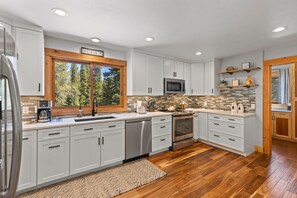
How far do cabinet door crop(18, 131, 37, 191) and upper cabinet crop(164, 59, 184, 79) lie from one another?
10.00 feet

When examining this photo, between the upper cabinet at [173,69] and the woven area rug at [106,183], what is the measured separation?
2.38 metres

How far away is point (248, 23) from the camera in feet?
6.81

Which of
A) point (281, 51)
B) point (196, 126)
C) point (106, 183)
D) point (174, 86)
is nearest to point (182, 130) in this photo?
point (196, 126)

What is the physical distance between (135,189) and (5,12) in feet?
9.57

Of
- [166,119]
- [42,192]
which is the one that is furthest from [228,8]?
A: [42,192]

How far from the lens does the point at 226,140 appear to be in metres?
3.42

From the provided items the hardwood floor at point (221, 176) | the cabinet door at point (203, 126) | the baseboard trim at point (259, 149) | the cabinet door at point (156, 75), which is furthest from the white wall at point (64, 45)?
the baseboard trim at point (259, 149)

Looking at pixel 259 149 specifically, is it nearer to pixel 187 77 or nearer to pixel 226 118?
pixel 226 118

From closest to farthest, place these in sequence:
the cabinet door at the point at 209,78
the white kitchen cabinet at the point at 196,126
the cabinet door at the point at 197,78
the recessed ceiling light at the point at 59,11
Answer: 1. the recessed ceiling light at the point at 59,11
2. the white kitchen cabinet at the point at 196,126
3. the cabinet door at the point at 209,78
4. the cabinet door at the point at 197,78

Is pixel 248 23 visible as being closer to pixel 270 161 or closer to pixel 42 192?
pixel 270 161

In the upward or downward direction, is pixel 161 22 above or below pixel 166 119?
above

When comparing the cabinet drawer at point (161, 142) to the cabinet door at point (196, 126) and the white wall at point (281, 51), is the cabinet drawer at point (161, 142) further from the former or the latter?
the white wall at point (281, 51)

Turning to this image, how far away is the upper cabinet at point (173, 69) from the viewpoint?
153 inches

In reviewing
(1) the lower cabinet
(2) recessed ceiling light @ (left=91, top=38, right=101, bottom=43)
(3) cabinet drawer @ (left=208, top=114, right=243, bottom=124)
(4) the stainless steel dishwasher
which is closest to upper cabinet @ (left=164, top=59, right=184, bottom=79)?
(3) cabinet drawer @ (left=208, top=114, right=243, bottom=124)
